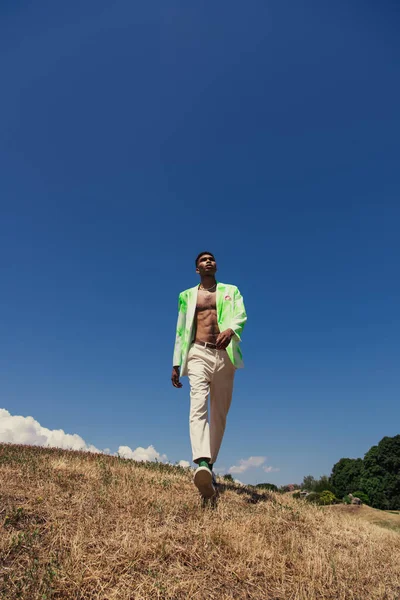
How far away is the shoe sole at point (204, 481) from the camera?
476 centimetres

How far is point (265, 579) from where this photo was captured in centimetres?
338

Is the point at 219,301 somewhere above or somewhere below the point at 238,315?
above

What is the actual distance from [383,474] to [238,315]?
170 feet

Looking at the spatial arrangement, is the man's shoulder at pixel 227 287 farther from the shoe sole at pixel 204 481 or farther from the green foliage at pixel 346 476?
the green foliage at pixel 346 476

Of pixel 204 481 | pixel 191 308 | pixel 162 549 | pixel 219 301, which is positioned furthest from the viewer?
pixel 191 308

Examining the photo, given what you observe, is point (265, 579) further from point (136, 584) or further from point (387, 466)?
point (387, 466)

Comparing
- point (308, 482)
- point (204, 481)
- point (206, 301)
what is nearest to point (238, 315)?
point (206, 301)

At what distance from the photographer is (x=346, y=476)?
2026 inches

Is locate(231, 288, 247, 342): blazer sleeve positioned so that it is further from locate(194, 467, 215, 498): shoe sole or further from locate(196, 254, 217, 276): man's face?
locate(194, 467, 215, 498): shoe sole

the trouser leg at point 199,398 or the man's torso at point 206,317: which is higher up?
the man's torso at point 206,317

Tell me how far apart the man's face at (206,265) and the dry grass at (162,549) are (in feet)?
10.7

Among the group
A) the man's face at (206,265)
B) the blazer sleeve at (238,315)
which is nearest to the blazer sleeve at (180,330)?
the man's face at (206,265)

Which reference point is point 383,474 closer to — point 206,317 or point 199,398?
point 206,317

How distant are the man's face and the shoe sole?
3.07 m
